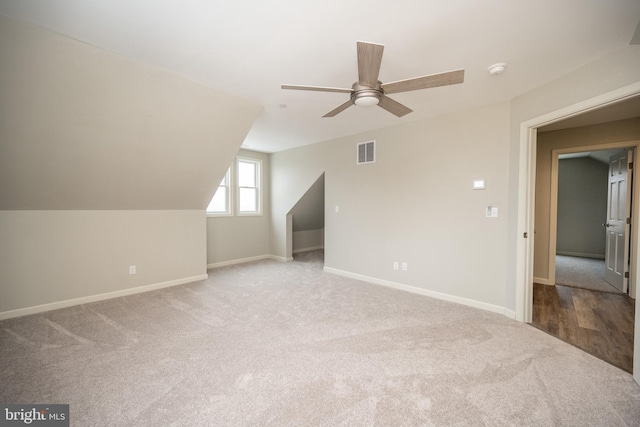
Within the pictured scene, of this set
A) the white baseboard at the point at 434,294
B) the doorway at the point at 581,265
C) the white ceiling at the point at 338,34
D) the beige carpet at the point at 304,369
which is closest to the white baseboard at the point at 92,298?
the beige carpet at the point at 304,369

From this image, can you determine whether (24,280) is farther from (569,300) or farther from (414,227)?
(569,300)

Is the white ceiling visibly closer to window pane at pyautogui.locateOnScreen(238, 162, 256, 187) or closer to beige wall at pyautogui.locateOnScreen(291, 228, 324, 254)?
window pane at pyautogui.locateOnScreen(238, 162, 256, 187)

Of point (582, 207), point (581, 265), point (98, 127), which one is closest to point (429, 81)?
point (98, 127)

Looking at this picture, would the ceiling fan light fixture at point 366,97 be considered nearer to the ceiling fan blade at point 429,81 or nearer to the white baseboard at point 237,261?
the ceiling fan blade at point 429,81

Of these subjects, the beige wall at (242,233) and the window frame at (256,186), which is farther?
the window frame at (256,186)

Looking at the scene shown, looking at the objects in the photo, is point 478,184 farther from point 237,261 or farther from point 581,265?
point 237,261

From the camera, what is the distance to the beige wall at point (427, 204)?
3.23 m

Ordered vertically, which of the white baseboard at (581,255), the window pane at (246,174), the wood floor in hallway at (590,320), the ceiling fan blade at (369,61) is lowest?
the wood floor in hallway at (590,320)

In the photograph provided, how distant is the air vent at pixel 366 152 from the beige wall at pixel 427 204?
0.08 metres

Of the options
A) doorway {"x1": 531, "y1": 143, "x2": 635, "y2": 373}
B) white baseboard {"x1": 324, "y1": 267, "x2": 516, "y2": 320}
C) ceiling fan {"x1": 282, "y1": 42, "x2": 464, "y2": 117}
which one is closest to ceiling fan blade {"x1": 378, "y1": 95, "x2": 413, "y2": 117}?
ceiling fan {"x1": 282, "y1": 42, "x2": 464, "y2": 117}

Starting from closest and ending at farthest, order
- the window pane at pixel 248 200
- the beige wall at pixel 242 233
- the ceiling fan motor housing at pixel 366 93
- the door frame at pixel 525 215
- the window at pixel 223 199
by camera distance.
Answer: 1. the ceiling fan motor housing at pixel 366 93
2. the door frame at pixel 525 215
3. the beige wall at pixel 242 233
4. the window at pixel 223 199
5. the window pane at pixel 248 200

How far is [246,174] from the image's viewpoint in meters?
6.00

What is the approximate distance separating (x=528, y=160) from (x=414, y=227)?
1.55 metres

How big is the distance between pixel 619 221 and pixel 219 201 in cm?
684
